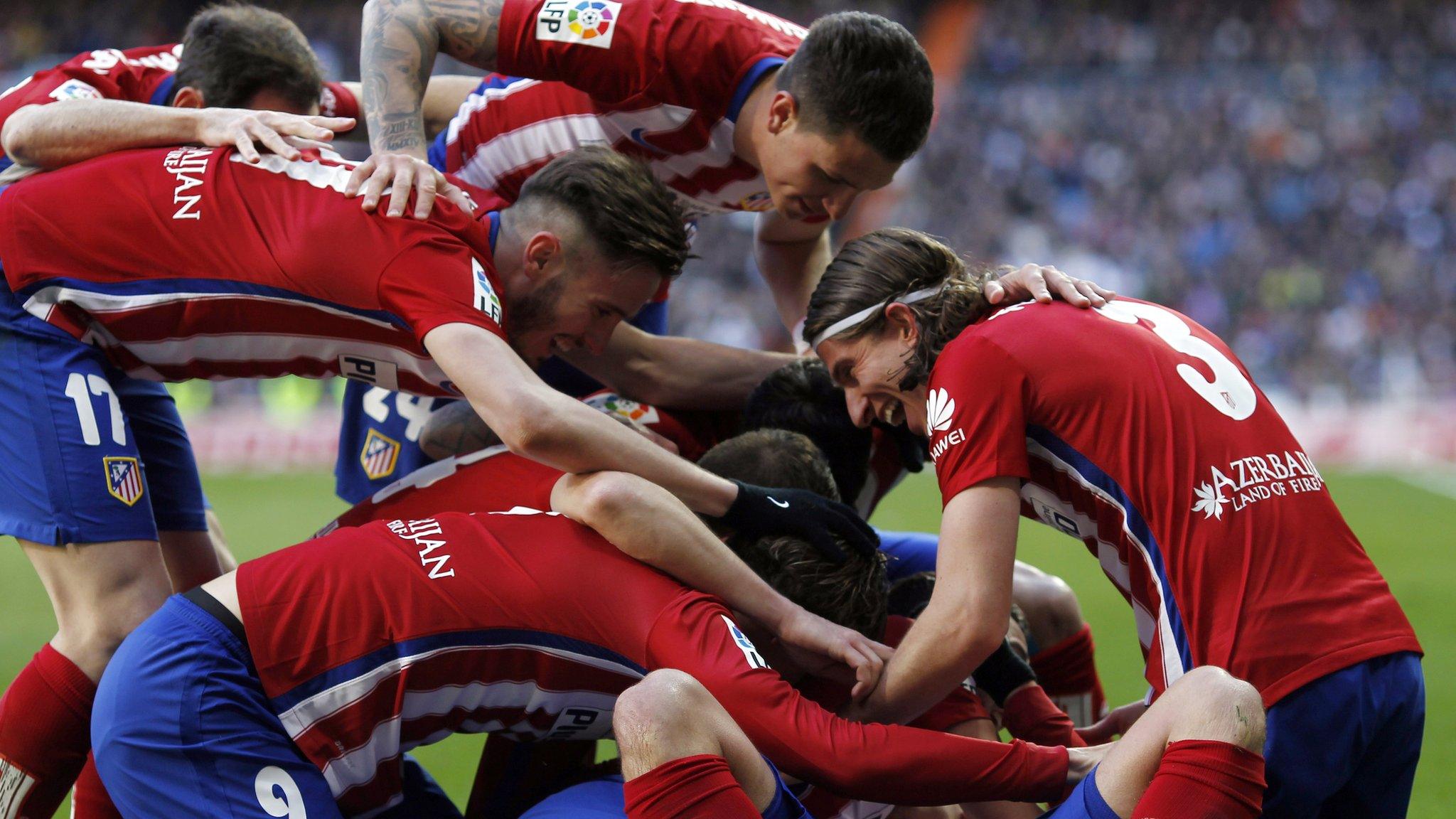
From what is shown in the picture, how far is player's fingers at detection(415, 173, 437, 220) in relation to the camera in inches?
145

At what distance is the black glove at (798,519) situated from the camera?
11.4 feet

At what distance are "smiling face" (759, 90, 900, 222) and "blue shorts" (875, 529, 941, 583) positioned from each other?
123cm

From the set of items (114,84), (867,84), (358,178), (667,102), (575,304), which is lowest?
(114,84)

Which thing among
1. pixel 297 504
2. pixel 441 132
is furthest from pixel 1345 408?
pixel 441 132

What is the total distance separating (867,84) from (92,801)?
300cm

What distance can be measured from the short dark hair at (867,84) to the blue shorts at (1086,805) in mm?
2120

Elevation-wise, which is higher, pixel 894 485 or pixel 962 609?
pixel 962 609

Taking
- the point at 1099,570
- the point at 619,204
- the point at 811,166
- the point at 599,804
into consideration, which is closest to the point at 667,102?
the point at 811,166

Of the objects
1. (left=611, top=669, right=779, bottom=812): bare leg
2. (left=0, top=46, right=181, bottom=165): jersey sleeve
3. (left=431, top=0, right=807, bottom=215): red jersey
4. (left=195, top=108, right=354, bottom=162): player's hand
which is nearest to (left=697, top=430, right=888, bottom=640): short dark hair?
(left=611, top=669, right=779, bottom=812): bare leg

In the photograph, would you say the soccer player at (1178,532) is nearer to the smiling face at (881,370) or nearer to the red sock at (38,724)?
the smiling face at (881,370)

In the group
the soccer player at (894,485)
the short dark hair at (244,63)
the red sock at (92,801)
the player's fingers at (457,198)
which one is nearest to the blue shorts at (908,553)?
the soccer player at (894,485)

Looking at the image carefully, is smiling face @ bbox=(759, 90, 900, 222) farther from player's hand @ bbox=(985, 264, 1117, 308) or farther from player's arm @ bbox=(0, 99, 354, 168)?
player's arm @ bbox=(0, 99, 354, 168)

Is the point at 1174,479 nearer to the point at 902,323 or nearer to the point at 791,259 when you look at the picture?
the point at 902,323

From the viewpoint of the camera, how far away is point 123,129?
13.3 feet
